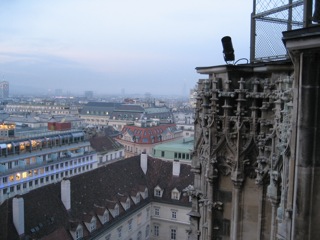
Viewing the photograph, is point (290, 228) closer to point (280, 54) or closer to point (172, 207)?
point (280, 54)

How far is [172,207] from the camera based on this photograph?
5078 centimetres

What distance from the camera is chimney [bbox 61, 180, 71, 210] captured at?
39750 millimetres

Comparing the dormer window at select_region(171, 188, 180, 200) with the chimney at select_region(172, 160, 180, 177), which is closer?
the dormer window at select_region(171, 188, 180, 200)

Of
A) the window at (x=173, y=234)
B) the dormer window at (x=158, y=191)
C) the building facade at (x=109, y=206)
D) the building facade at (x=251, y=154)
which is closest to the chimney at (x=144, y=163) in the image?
the building facade at (x=109, y=206)

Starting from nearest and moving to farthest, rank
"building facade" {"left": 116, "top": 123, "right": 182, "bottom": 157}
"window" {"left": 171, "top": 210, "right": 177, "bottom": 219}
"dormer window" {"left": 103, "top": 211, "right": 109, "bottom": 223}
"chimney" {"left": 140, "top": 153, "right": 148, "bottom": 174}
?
1. "dormer window" {"left": 103, "top": 211, "right": 109, "bottom": 223}
2. "window" {"left": 171, "top": 210, "right": 177, "bottom": 219}
3. "chimney" {"left": 140, "top": 153, "right": 148, "bottom": 174}
4. "building facade" {"left": 116, "top": 123, "right": 182, "bottom": 157}

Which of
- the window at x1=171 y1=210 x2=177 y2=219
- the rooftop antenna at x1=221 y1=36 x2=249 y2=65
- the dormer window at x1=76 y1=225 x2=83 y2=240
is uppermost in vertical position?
the rooftop antenna at x1=221 y1=36 x2=249 y2=65

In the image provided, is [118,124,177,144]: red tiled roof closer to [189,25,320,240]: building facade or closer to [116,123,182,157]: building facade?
[116,123,182,157]: building facade

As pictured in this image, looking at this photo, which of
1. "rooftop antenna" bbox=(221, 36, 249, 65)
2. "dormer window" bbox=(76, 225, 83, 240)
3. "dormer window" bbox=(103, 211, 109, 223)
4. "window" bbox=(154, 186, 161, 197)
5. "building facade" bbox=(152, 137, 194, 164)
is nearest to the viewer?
"rooftop antenna" bbox=(221, 36, 249, 65)

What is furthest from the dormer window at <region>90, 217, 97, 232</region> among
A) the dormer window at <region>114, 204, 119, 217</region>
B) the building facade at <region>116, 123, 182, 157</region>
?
the building facade at <region>116, 123, 182, 157</region>

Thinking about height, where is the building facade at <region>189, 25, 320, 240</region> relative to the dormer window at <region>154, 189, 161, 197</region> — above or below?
above

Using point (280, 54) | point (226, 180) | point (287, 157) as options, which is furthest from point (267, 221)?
point (280, 54)

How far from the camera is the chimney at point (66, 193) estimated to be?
39750 millimetres

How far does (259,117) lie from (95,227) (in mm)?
33499

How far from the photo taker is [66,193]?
131 ft
